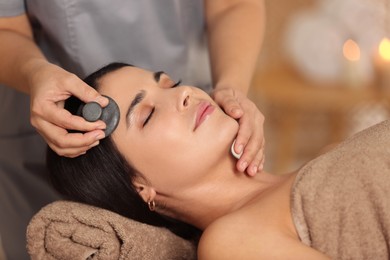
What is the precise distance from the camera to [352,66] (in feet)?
10.8

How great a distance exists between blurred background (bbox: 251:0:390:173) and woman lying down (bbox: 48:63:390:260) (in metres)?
1.78

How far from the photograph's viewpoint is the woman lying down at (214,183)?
127 centimetres

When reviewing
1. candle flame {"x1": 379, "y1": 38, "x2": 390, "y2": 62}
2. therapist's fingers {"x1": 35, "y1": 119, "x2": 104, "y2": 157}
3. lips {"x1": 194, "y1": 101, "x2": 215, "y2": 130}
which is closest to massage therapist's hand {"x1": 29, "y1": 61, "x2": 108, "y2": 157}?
therapist's fingers {"x1": 35, "y1": 119, "x2": 104, "y2": 157}

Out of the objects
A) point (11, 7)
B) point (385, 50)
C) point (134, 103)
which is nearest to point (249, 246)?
point (134, 103)

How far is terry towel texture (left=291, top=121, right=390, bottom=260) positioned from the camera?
1266 millimetres

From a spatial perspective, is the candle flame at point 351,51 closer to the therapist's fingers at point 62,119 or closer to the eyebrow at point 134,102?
the eyebrow at point 134,102

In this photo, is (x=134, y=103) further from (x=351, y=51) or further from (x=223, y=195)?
(x=351, y=51)

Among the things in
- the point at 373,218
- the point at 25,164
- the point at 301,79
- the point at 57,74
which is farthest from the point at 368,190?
the point at 301,79

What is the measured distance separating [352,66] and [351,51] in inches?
3.1

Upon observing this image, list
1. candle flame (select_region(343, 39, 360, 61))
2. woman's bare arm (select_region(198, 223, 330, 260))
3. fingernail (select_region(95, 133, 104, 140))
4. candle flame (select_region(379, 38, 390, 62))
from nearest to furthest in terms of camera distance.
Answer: woman's bare arm (select_region(198, 223, 330, 260)) < fingernail (select_region(95, 133, 104, 140)) < candle flame (select_region(379, 38, 390, 62)) < candle flame (select_region(343, 39, 360, 61))

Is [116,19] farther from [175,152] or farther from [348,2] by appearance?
[348,2]

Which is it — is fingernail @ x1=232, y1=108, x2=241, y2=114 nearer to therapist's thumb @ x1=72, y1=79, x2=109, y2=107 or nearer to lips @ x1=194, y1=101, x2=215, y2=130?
lips @ x1=194, y1=101, x2=215, y2=130

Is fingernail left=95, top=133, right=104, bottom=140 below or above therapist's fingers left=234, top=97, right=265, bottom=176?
above

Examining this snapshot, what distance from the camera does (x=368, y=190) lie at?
128cm
